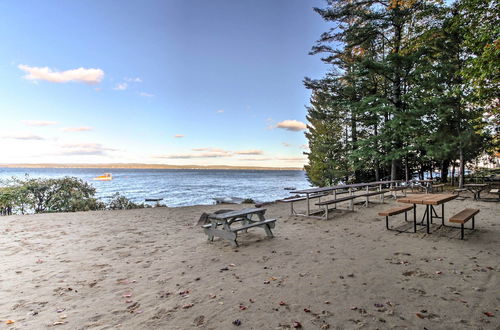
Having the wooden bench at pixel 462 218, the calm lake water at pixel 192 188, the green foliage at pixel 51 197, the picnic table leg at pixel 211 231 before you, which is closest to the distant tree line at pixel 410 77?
the wooden bench at pixel 462 218

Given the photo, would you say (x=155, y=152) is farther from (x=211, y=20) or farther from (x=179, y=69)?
(x=211, y=20)

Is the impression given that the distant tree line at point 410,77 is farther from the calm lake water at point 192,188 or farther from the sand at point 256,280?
the calm lake water at point 192,188

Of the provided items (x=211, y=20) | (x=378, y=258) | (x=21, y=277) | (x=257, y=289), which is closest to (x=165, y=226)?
(x=21, y=277)

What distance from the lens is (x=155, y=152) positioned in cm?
5822

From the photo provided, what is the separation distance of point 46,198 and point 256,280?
12331 millimetres

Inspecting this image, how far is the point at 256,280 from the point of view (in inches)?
133

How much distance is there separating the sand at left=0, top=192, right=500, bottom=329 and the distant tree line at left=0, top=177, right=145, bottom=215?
5.66 metres

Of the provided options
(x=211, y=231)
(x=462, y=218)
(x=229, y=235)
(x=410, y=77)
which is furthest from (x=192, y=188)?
(x=462, y=218)

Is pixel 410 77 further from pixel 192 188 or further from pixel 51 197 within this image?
pixel 192 188

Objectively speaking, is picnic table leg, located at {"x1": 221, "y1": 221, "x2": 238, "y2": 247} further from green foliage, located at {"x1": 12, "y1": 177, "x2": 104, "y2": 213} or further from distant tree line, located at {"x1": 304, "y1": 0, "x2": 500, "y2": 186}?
distant tree line, located at {"x1": 304, "y1": 0, "x2": 500, "y2": 186}

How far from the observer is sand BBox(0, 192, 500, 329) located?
8.11ft

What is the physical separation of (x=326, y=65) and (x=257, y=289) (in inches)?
719

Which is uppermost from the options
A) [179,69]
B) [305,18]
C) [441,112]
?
[305,18]

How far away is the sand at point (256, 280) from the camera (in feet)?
8.11
